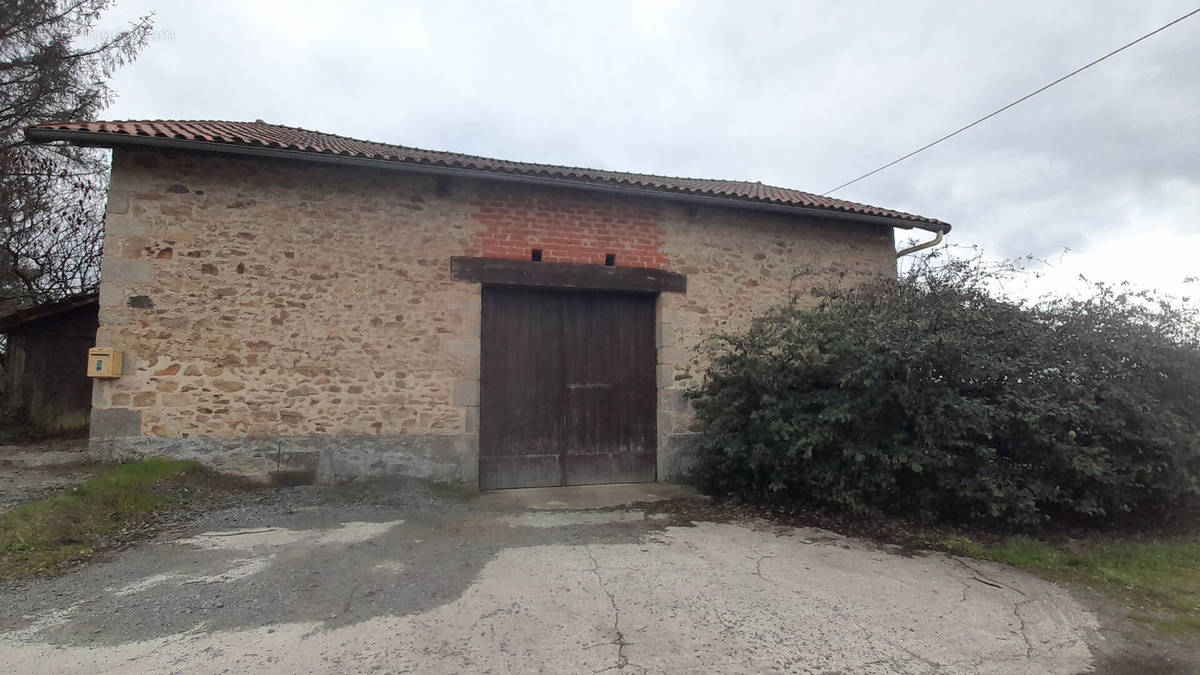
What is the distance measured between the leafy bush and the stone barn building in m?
1.97

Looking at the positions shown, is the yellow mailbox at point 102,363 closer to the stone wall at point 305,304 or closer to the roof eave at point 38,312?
the stone wall at point 305,304

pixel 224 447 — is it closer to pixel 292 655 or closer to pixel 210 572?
pixel 210 572

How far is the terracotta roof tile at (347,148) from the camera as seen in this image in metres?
5.51

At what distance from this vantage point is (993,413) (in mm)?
4898

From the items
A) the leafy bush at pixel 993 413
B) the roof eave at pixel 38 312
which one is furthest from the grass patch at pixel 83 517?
the leafy bush at pixel 993 413

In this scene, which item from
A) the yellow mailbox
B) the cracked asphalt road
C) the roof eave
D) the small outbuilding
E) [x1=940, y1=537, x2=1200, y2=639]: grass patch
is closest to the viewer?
the cracked asphalt road

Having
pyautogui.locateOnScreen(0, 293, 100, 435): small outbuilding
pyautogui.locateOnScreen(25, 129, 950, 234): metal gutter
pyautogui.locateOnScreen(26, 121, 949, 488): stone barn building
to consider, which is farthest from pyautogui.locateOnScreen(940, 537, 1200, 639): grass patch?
pyautogui.locateOnScreen(0, 293, 100, 435): small outbuilding

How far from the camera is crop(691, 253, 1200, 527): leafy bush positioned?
499 centimetres

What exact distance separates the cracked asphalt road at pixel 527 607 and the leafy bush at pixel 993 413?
882mm

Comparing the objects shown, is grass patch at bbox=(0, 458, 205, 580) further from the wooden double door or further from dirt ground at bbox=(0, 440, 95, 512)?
the wooden double door

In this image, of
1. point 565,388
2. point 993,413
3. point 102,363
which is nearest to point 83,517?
point 102,363

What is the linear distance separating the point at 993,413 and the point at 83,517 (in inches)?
288

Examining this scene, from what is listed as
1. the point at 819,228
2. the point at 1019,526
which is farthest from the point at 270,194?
the point at 1019,526

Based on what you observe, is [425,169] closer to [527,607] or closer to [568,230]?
[568,230]
